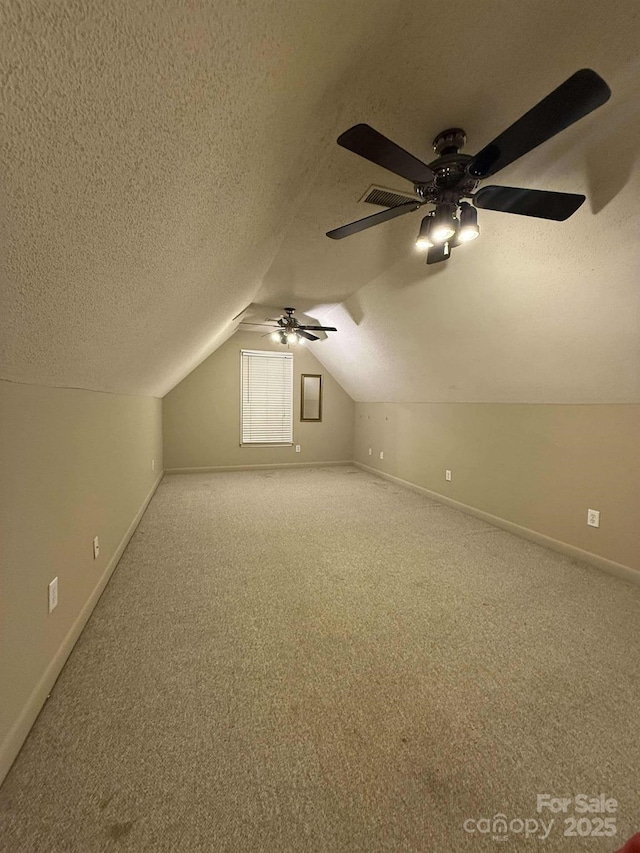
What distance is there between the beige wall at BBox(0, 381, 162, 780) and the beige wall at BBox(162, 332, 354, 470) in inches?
132

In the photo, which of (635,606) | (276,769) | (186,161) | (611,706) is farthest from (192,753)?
(635,606)

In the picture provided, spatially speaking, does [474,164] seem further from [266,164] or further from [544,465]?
[544,465]

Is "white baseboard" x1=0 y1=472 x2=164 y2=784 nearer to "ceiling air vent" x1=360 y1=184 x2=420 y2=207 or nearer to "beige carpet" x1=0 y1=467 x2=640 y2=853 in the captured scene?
"beige carpet" x1=0 y1=467 x2=640 y2=853

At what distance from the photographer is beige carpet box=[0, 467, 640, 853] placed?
101 centimetres

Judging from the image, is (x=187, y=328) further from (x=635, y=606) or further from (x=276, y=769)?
(x=635, y=606)

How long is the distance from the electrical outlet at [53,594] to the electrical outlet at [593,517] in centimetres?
346

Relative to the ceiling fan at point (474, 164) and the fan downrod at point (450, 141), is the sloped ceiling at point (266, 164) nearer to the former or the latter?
the fan downrod at point (450, 141)

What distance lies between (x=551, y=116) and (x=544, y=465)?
2.71 metres

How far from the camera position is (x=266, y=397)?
616 cm

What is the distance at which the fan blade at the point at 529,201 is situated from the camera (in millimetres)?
1380

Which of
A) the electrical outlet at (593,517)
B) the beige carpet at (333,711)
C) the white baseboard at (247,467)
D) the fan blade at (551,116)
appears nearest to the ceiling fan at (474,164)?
the fan blade at (551,116)

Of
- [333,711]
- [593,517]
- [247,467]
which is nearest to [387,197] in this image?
[333,711]

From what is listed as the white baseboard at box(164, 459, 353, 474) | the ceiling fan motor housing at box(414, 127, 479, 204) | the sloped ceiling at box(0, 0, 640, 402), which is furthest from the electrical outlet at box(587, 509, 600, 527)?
the white baseboard at box(164, 459, 353, 474)

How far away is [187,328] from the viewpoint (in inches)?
102
